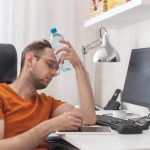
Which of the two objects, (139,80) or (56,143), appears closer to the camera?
(56,143)

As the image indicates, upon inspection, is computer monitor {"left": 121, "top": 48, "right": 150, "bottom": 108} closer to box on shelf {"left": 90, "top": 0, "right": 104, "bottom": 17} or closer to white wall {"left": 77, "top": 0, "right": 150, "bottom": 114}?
white wall {"left": 77, "top": 0, "right": 150, "bottom": 114}

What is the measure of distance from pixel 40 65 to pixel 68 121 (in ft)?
1.23

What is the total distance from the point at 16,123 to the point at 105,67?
1344mm

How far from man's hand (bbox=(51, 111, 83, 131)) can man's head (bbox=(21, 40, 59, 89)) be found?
29cm

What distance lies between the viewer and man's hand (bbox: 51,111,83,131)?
1379 millimetres

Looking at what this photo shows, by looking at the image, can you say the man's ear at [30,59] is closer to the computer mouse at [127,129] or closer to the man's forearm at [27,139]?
the man's forearm at [27,139]

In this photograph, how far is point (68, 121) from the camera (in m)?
1.39

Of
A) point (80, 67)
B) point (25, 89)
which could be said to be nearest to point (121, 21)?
point (80, 67)

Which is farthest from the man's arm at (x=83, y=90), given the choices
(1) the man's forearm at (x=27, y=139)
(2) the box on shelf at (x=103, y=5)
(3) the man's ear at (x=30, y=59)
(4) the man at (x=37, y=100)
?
(2) the box on shelf at (x=103, y=5)

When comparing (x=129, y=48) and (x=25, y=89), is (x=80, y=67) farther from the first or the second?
(x=129, y=48)

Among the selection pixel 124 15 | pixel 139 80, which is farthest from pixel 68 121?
pixel 124 15

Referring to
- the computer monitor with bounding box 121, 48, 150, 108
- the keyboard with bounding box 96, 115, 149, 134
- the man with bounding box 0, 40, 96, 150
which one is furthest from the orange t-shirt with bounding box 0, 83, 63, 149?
the computer monitor with bounding box 121, 48, 150, 108

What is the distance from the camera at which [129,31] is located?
237cm

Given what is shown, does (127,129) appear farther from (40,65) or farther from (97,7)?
(97,7)
